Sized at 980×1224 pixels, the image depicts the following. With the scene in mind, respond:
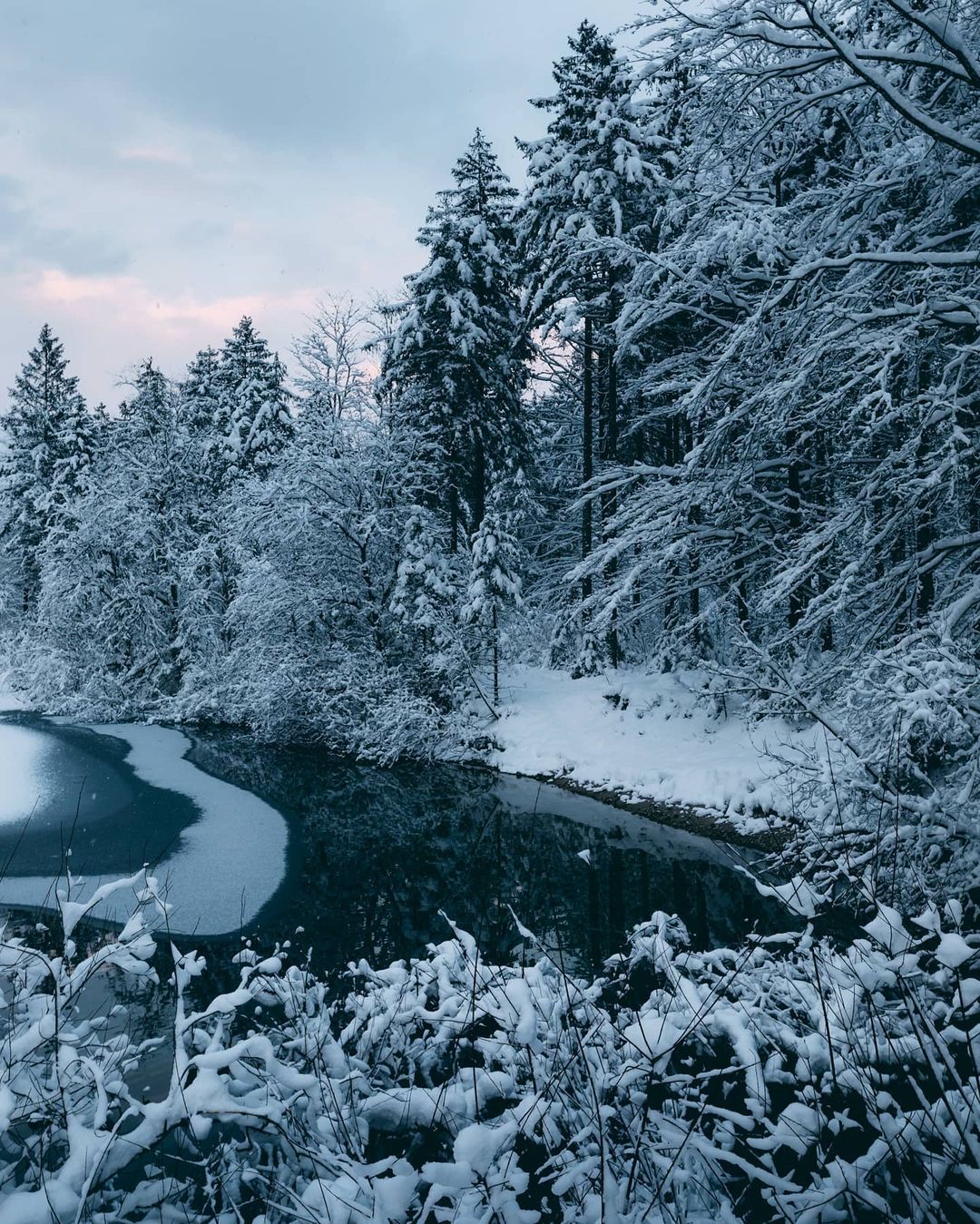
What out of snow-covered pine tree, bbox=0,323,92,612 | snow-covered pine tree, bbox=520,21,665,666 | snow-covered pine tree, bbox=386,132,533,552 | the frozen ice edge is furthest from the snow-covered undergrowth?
snow-covered pine tree, bbox=0,323,92,612

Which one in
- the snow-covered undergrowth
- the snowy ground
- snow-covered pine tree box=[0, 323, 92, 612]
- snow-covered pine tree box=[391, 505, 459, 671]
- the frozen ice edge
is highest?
snow-covered pine tree box=[0, 323, 92, 612]

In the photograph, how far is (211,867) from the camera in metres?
10.8

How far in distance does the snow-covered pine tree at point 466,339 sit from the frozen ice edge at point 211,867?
34.2ft

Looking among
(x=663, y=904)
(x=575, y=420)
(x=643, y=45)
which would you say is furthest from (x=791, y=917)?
(x=575, y=420)

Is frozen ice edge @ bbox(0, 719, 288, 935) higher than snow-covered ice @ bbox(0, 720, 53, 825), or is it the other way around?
frozen ice edge @ bbox(0, 719, 288, 935)

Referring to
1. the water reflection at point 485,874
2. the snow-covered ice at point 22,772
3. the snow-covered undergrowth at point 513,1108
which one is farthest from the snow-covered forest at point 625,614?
the snow-covered ice at point 22,772

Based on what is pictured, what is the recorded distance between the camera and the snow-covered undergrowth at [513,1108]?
2.78 meters

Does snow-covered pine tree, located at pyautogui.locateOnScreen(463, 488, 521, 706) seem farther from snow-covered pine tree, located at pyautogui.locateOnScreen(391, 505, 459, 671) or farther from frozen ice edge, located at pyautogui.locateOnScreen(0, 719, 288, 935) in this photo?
frozen ice edge, located at pyautogui.locateOnScreen(0, 719, 288, 935)

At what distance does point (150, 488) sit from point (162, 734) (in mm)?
9966

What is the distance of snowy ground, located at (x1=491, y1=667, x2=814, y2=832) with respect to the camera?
12.4 m

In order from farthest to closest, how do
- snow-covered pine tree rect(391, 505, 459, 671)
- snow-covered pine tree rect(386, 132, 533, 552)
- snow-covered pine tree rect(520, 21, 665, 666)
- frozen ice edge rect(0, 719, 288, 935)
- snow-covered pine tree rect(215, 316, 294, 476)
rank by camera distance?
snow-covered pine tree rect(215, 316, 294, 476) < snow-covered pine tree rect(386, 132, 533, 552) < snow-covered pine tree rect(391, 505, 459, 671) < snow-covered pine tree rect(520, 21, 665, 666) < frozen ice edge rect(0, 719, 288, 935)

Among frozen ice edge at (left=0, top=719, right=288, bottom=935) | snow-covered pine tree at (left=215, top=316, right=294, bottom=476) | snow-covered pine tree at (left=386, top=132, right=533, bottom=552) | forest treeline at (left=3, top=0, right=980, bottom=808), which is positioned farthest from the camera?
snow-covered pine tree at (left=215, top=316, right=294, bottom=476)

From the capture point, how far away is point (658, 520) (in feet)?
41.7

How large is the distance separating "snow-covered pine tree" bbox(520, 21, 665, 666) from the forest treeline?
0.33ft
